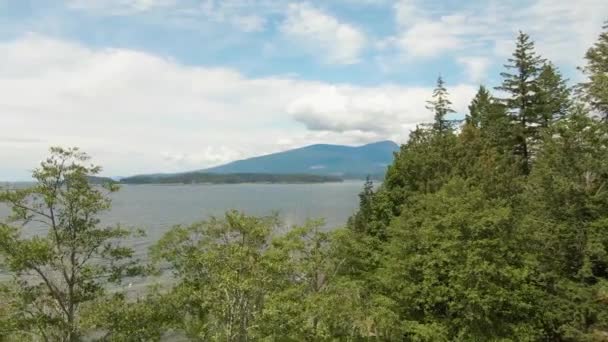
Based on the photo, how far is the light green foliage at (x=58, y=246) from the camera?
1609cm

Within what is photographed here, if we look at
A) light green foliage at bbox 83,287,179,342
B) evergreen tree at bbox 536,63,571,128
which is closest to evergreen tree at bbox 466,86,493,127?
evergreen tree at bbox 536,63,571,128

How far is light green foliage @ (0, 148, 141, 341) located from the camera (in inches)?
634

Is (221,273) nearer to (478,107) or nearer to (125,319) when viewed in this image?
(125,319)

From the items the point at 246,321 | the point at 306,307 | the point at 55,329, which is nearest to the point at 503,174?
the point at 306,307

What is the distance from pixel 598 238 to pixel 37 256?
22706mm

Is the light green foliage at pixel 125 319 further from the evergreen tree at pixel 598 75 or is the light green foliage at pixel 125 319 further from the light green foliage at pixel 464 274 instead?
the evergreen tree at pixel 598 75

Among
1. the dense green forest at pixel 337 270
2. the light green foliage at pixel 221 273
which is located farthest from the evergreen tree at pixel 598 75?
the light green foliage at pixel 221 273

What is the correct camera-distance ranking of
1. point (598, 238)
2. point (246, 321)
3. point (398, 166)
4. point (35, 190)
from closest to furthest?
point (35, 190)
point (246, 321)
point (598, 238)
point (398, 166)

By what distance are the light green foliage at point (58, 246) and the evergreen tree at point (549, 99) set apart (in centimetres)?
3400

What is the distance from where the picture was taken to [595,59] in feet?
105

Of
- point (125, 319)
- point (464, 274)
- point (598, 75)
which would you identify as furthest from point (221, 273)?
point (598, 75)

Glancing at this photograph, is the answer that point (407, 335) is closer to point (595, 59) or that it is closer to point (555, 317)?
point (555, 317)

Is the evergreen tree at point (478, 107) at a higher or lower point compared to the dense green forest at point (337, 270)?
higher

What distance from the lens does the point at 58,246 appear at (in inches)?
666
